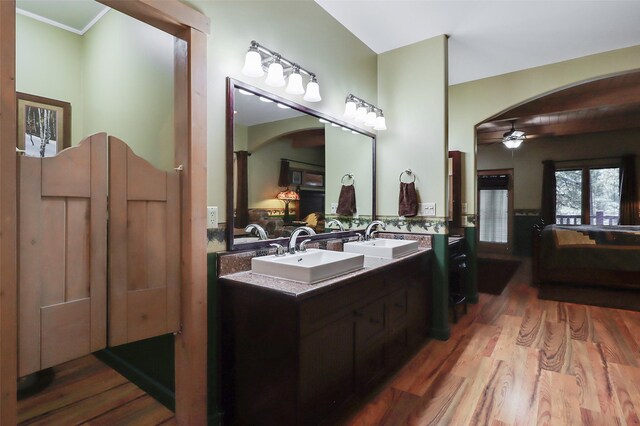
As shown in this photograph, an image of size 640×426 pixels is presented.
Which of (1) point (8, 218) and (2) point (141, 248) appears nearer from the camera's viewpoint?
(1) point (8, 218)

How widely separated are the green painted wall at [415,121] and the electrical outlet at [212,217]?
1.94 metres

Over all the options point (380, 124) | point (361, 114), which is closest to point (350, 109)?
point (361, 114)

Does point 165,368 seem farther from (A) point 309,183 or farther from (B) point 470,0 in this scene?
(B) point 470,0

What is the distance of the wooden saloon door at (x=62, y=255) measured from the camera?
4.01ft

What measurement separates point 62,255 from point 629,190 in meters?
8.68

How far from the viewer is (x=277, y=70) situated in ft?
6.48

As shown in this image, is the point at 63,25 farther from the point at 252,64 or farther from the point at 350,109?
the point at 350,109

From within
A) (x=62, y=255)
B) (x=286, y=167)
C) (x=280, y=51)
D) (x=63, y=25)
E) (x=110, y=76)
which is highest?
(x=63, y=25)

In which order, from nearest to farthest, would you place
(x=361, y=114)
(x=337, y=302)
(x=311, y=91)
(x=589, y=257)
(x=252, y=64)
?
(x=337, y=302), (x=252, y=64), (x=311, y=91), (x=361, y=114), (x=589, y=257)

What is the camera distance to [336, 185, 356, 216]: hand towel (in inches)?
113

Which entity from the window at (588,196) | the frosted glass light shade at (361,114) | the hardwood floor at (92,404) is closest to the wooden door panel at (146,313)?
the hardwood floor at (92,404)

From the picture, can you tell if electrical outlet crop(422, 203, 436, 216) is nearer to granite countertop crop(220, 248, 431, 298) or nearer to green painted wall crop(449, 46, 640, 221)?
granite countertop crop(220, 248, 431, 298)

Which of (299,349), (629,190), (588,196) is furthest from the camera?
(588,196)

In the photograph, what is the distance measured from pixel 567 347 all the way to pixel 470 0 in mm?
2976
